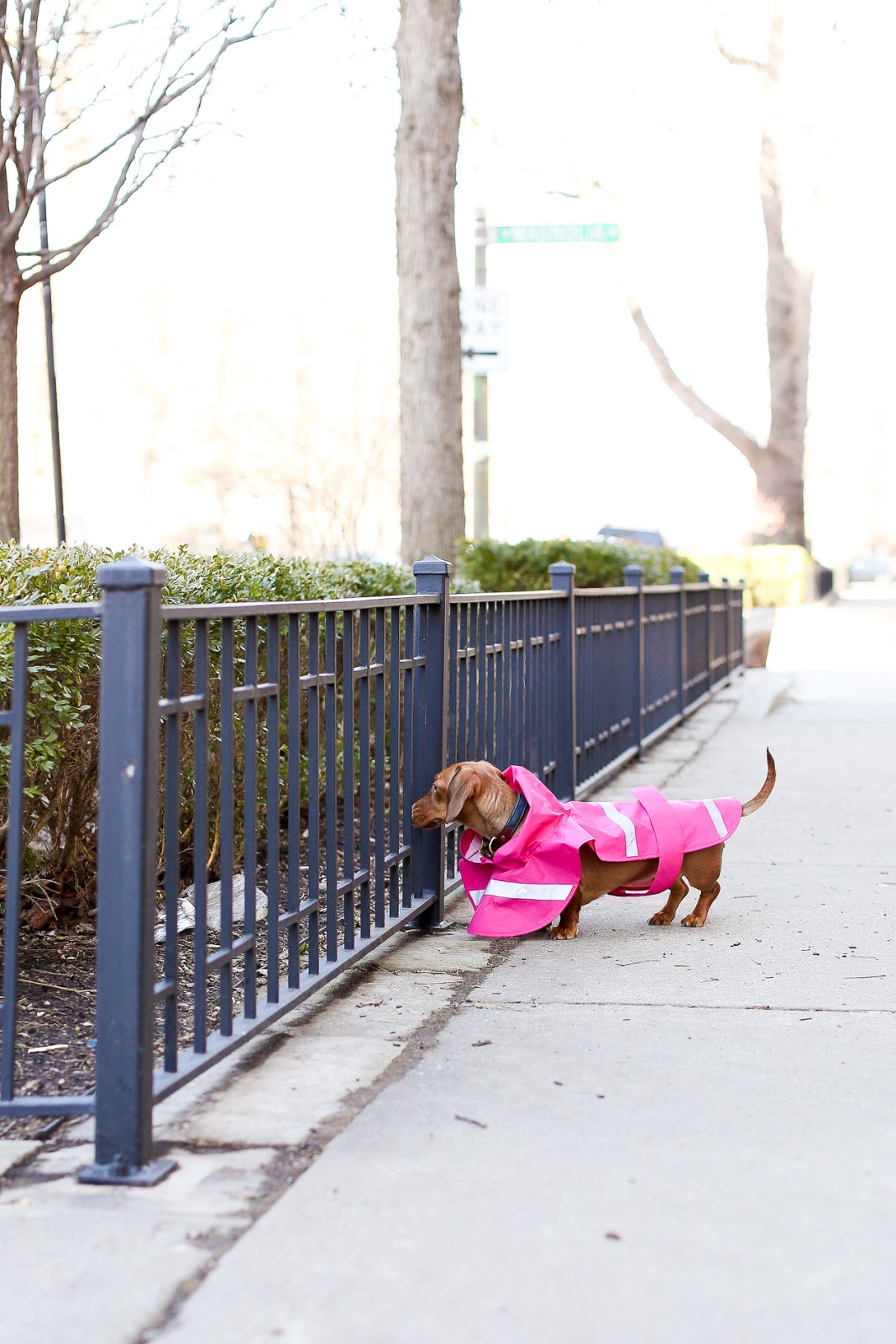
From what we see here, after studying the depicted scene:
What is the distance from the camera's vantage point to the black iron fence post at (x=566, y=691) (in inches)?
303

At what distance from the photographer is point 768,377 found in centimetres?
3844

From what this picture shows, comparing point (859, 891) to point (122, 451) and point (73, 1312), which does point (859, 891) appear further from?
point (122, 451)

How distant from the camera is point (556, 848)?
5.13 meters

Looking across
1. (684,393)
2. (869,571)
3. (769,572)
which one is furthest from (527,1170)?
(869,571)

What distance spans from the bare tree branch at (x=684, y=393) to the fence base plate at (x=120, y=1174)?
33.9 m

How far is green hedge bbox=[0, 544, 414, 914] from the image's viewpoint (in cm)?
440

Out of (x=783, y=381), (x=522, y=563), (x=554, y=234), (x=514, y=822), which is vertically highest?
(x=783, y=381)

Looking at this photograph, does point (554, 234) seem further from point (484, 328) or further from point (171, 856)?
point (171, 856)

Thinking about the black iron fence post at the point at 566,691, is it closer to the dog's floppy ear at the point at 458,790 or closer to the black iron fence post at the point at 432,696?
the black iron fence post at the point at 432,696

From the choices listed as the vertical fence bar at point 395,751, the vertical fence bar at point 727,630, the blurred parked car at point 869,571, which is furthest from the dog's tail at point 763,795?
the blurred parked car at point 869,571

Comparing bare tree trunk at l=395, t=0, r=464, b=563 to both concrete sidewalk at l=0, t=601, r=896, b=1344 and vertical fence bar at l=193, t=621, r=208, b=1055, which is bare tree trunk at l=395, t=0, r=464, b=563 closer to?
concrete sidewalk at l=0, t=601, r=896, b=1344

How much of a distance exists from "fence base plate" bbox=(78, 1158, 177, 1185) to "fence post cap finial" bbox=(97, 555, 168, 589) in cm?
119

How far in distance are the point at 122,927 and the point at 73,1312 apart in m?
0.76

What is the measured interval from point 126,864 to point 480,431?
1216 cm
